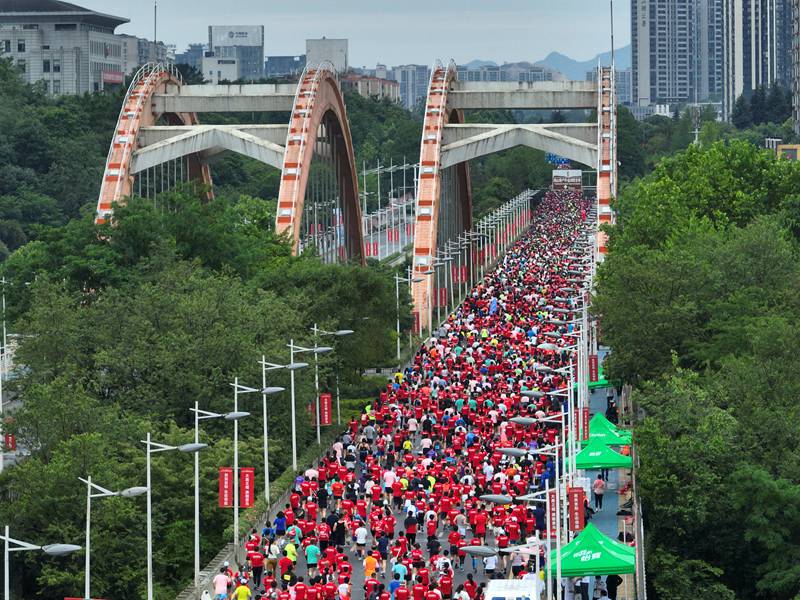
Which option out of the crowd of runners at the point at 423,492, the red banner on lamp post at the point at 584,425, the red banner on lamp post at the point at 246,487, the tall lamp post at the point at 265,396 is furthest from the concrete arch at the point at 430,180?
the red banner on lamp post at the point at 246,487

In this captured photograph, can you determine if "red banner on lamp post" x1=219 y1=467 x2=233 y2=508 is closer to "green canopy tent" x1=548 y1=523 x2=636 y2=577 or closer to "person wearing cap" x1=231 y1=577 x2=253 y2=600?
"person wearing cap" x1=231 y1=577 x2=253 y2=600

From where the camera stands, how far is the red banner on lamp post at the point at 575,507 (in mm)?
51531

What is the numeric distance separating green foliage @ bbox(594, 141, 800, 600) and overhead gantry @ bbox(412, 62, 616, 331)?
21.4 meters

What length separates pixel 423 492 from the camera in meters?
57.6

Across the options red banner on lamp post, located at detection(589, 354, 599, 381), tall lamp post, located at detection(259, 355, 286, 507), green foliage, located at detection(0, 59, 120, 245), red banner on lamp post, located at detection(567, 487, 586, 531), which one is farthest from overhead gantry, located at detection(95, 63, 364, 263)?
red banner on lamp post, located at detection(567, 487, 586, 531)

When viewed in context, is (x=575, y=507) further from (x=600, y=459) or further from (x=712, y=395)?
(x=712, y=395)

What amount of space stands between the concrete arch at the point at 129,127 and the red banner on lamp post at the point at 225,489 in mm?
52548

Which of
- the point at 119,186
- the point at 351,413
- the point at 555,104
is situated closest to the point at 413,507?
the point at 351,413

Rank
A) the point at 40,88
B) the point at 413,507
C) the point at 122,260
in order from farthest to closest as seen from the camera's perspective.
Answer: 1. the point at 40,88
2. the point at 122,260
3. the point at 413,507

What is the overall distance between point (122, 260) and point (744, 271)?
86.0 feet

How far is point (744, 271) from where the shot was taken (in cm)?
7894

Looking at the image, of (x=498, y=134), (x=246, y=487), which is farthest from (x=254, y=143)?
(x=246, y=487)

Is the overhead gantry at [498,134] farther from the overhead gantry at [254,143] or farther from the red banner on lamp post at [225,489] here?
the red banner on lamp post at [225,489]

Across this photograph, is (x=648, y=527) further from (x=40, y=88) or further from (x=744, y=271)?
(x=40, y=88)
